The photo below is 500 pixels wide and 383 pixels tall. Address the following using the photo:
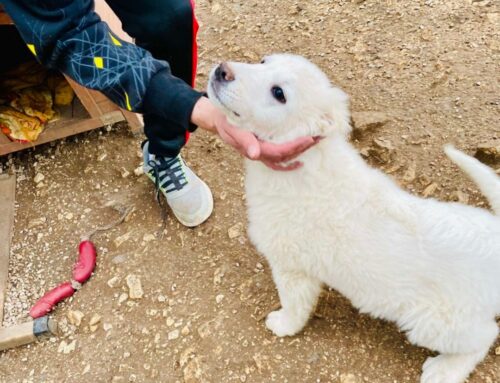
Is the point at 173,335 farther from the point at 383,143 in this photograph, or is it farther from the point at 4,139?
the point at 4,139

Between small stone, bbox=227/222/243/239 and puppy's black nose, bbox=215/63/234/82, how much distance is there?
1146 mm

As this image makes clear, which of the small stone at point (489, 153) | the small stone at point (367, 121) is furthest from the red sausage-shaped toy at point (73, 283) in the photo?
the small stone at point (489, 153)

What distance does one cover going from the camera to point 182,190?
264 centimetres

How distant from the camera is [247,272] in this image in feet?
7.95

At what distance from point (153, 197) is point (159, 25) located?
104 cm

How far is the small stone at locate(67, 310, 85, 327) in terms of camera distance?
2.37 m

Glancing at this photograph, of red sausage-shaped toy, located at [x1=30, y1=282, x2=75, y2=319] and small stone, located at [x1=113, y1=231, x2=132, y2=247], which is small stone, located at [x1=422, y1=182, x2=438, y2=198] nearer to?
small stone, located at [x1=113, y1=231, x2=132, y2=247]

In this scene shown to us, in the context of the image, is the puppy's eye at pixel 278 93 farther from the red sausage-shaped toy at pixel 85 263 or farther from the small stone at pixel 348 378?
the red sausage-shaped toy at pixel 85 263

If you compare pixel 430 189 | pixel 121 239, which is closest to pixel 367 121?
pixel 430 189

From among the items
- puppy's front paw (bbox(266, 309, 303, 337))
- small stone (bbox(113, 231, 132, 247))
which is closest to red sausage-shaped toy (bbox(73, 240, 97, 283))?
small stone (bbox(113, 231, 132, 247))

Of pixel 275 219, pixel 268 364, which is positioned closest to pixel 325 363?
pixel 268 364

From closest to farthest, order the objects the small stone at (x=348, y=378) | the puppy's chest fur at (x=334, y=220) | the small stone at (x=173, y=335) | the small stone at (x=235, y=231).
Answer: the puppy's chest fur at (x=334, y=220) → the small stone at (x=348, y=378) → the small stone at (x=173, y=335) → the small stone at (x=235, y=231)

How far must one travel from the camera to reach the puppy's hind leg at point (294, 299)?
1.94 meters

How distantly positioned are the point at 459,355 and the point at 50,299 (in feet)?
6.39
